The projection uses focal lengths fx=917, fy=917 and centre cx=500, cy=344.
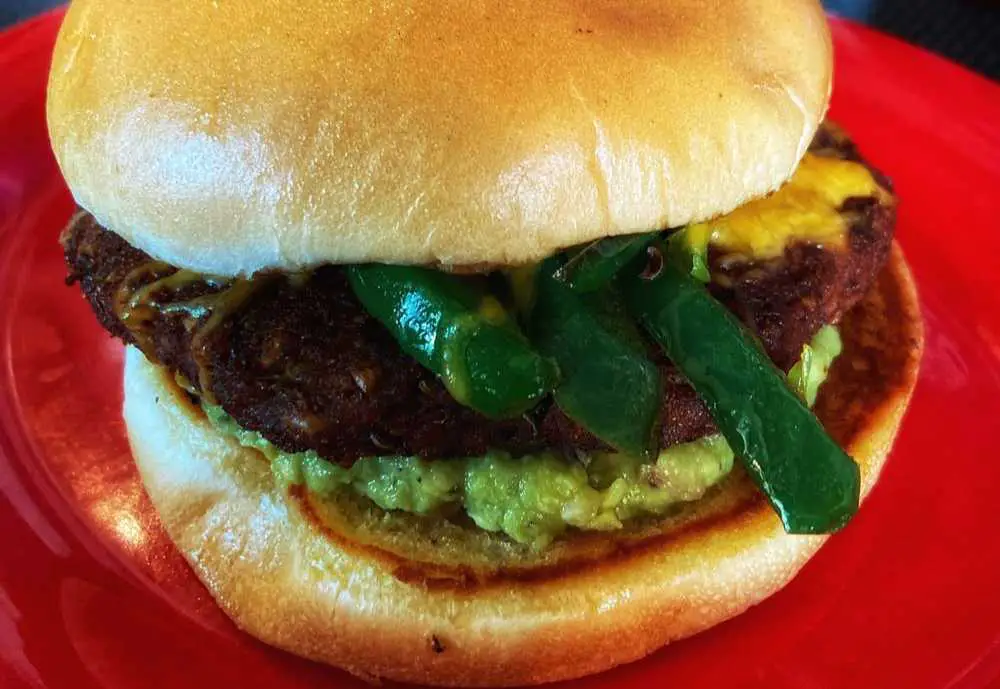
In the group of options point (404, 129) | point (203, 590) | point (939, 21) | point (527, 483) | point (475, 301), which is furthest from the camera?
point (939, 21)

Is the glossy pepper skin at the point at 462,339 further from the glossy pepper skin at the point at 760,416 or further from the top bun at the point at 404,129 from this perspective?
the glossy pepper skin at the point at 760,416

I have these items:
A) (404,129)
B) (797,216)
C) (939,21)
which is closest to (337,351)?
(404,129)

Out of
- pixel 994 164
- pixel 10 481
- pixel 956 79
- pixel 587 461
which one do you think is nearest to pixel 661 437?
pixel 587 461

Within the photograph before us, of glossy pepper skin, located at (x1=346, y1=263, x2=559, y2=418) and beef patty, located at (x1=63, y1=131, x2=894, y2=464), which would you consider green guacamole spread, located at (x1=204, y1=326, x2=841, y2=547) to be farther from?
glossy pepper skin, located at (x1=346, y1=263, x2=559, y2=418)

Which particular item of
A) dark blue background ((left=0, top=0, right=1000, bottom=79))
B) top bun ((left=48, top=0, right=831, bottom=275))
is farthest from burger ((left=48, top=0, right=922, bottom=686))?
dark blue background ((left=0, top=0, right=1000, bottom=79))

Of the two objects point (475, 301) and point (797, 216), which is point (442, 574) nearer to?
point (475, 301)

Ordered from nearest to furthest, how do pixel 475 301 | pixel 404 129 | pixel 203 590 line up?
pixel 404 129 < pixel 475 301 < pixel 203 590

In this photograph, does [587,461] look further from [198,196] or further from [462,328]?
[198,196]
